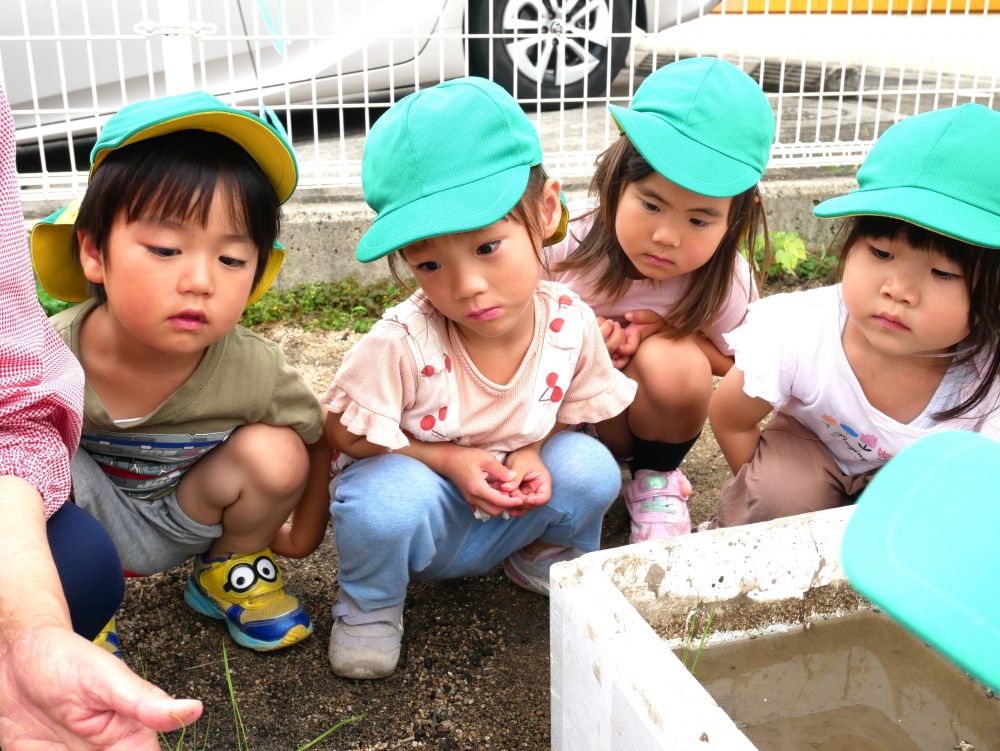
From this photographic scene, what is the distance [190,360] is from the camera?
1744 mm

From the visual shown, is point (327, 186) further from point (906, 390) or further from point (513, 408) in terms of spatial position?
point (906, 390)

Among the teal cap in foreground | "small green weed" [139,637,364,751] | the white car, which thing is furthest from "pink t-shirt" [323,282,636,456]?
the white car

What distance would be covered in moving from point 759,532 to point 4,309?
994mm

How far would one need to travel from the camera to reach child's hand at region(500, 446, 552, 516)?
5.73 ft

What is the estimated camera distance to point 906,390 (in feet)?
6.12

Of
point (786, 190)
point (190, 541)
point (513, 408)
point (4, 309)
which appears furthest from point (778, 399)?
point (786, 190)

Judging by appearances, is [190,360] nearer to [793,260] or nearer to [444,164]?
[444,164]

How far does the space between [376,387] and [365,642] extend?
0.41 m

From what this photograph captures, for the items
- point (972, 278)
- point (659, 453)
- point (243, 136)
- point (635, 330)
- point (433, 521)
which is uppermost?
point (243, 136)

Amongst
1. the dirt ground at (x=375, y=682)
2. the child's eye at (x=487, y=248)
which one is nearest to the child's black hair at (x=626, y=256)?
the child's eye at (x=487, y=248)

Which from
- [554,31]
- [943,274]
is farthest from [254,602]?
[554,31]

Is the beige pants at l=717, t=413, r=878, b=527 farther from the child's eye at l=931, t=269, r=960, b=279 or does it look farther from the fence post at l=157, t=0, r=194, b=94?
the fence post at l=157, t=0, r=194, b=94

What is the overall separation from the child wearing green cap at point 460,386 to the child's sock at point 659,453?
11.2 inches

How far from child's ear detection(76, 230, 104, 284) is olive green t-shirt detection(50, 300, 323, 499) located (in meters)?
0.12
